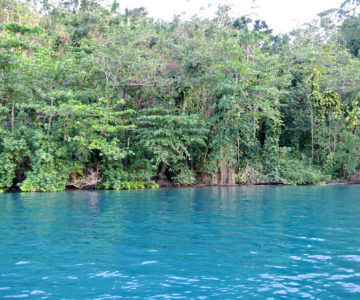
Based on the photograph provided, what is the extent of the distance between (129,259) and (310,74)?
25.5 meters

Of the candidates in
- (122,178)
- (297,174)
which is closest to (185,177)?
(122,178)

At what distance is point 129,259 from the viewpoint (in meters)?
5.18

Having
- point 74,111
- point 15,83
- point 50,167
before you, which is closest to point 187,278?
point 74,111

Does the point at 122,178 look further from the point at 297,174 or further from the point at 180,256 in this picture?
the point at 180,256

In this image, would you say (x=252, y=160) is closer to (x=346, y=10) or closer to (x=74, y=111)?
(x=74, y=111)

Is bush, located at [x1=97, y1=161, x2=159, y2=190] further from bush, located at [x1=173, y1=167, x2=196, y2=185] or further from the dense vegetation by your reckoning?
bush, located at [x1=173, y1=167, x2=196, y2=185]

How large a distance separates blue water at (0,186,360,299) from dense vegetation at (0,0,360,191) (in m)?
9.82

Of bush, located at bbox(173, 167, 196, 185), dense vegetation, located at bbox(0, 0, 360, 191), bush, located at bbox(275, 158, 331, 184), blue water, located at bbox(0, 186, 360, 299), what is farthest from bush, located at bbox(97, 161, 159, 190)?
blue water, located at bbox(0, 186, 360, 299)

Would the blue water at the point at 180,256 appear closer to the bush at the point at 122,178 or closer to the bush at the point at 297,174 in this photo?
the bush at the point at 122,178

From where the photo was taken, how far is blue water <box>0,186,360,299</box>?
159 inches

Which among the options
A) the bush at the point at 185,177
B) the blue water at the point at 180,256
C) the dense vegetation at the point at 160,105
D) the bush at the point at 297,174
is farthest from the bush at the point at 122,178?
the blue water at the point at 180,256

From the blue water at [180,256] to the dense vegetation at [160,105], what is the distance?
9.82 meters

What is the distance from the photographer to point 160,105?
23.0 metres

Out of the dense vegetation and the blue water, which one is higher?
the dense vegetation
